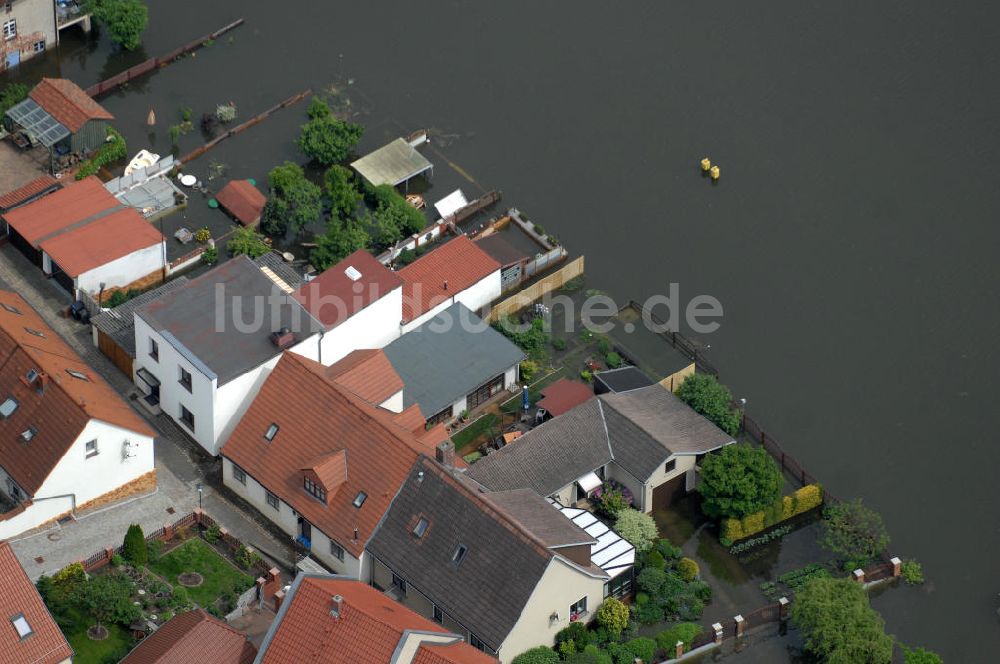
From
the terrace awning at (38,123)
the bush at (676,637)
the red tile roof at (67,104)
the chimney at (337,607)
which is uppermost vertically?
the red tile roof at (67,104)

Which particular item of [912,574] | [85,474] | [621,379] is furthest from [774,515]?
[85,474]

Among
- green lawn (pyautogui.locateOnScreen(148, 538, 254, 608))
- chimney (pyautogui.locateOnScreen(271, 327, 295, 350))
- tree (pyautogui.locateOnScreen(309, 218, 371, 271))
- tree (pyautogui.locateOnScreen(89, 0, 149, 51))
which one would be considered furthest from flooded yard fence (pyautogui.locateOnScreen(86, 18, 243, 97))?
green lawn (pyautogui.locateOnScreen(148, 538, 254, 608))

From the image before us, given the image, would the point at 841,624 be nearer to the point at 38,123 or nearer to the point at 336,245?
the point at 336,245

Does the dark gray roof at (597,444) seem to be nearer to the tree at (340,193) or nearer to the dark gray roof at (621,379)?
the dark gray roof at (621,379)

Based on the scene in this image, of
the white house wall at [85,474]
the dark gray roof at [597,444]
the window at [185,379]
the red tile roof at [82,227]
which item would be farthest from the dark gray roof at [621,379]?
the red tile roof at [82,227]

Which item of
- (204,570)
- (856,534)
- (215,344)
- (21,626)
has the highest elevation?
(215,344)
